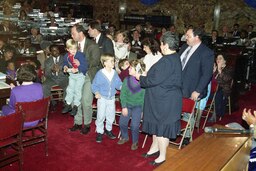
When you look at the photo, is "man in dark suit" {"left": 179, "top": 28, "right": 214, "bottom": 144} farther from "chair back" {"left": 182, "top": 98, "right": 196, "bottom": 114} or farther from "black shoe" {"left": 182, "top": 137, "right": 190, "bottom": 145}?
"black shoe" {"left": 182, "top": 137, "right": 190, "bottom": 145}

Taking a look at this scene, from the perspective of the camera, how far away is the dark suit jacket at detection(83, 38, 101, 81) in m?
4.90

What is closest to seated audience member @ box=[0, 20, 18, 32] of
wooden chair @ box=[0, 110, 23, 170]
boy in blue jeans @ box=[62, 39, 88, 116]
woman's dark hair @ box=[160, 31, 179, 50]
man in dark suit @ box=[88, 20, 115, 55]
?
man in dark suit @ box=[88, 20, 115, 55]

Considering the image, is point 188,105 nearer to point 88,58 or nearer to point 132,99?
point 132,99

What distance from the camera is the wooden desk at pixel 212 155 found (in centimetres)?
218

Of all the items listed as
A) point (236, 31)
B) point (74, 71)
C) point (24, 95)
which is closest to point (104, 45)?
point (74, 71)

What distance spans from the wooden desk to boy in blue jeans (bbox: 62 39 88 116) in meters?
2.58

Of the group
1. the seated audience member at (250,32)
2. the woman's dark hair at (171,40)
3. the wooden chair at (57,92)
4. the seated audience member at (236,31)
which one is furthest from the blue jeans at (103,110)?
the seated audience member at (236,31)

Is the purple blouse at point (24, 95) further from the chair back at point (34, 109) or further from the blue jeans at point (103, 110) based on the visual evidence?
the blue jeans at point (103, 110)

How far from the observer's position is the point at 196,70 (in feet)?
15.0

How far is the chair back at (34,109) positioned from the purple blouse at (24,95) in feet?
0.65

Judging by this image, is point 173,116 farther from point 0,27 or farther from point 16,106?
point 0,27

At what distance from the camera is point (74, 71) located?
4.82m

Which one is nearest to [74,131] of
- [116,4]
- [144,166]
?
[144,166]

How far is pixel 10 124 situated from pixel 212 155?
2026 mm
